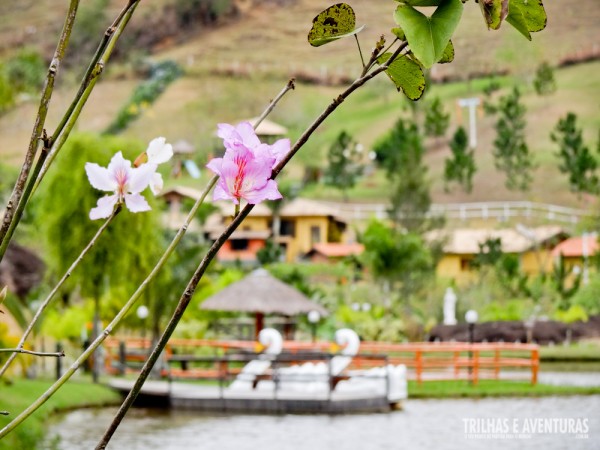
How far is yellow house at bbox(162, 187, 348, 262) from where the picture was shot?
30.9m

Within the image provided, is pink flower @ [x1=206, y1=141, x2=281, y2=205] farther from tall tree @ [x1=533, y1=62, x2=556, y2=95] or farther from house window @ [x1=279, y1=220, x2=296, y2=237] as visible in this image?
tall tree @ [x1=533, y1=62, x2=556, y2=95]

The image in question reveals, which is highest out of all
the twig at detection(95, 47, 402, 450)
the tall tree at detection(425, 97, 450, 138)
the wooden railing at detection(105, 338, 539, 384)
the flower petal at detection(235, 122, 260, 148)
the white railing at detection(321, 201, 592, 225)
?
the tall tree at detection(425, 97, 450, 138)

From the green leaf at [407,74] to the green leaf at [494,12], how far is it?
0.15 meters

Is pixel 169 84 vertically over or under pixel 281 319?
over

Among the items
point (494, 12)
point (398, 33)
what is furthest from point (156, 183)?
point (494, 12)

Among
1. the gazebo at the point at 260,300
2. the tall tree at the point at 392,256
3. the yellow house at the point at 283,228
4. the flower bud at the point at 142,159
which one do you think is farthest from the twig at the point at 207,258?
the yellow house at the point at 283,228

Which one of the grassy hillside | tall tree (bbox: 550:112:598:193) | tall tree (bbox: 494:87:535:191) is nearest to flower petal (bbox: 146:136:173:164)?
tall tree (bbox: 550:112:598:193)

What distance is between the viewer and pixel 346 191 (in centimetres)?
3938

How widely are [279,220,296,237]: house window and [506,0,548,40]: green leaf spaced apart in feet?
103

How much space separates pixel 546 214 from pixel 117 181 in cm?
3608

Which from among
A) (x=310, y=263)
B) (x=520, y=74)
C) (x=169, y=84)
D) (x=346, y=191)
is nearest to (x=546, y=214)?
(x=346, y=191)

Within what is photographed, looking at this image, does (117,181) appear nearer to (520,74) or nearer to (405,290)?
(405,290)

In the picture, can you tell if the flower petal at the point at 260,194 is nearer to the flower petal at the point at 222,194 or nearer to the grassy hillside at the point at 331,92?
the flower petal at the point at 222,194

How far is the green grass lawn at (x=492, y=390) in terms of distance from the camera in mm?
12422
